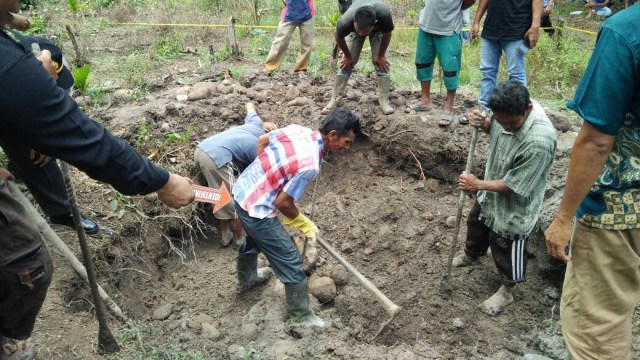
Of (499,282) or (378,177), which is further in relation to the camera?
(378,177)

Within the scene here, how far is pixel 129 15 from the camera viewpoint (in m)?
9.84

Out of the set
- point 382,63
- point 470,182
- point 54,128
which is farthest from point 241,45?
point 54,128

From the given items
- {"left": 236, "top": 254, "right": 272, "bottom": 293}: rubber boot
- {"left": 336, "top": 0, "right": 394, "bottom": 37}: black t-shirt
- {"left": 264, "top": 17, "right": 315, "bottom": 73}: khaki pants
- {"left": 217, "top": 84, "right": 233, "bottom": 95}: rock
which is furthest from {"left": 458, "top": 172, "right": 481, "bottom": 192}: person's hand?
{"left": 264, "top": 17, "right": 315, "bottom": 73}: khaki pants

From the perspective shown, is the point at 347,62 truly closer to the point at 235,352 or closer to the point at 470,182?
the point at 470,182

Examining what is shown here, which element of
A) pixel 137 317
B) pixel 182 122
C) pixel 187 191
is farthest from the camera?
pixel 182 122

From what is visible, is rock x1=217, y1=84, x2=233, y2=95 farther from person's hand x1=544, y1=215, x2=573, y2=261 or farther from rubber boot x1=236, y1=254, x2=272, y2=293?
person's hand x1=544, y1=215, x2=573, y2=261

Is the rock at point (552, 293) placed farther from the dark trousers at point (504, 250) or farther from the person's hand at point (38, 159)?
the person's hand at point (38, 159)

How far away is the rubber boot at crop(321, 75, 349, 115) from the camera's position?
5.73 m

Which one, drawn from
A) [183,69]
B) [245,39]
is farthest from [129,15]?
[183,69]

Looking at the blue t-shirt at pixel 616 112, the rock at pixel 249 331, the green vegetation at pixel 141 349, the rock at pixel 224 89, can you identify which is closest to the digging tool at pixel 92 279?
the green vegetation at pixel 141 349

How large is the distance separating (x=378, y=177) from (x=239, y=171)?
1644mm

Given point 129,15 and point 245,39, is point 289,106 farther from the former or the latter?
point 129,15

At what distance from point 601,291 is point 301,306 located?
195 centimetres

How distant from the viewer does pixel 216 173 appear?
4477mm
